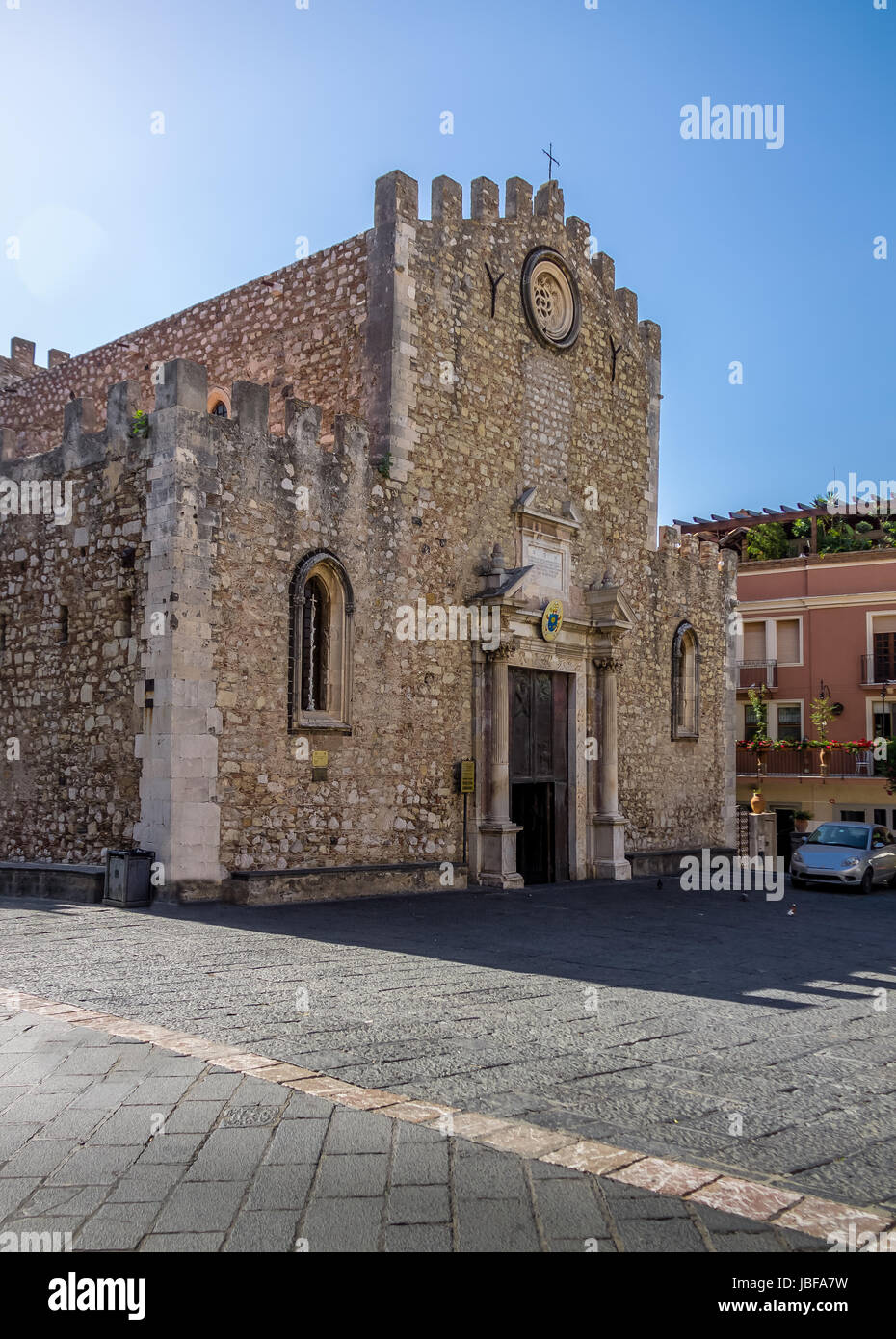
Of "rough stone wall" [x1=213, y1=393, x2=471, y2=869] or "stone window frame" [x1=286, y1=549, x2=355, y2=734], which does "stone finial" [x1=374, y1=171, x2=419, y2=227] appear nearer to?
"rough stone wall" [x1=213, y1=393, x2=471, y2=869]

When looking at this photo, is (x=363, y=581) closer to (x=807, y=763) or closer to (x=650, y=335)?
(x=650, y=335)

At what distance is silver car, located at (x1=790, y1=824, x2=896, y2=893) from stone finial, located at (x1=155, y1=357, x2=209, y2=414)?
505 inches

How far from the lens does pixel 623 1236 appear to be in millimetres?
3354

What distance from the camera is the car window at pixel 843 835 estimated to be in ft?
65.2

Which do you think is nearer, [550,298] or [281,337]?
[281,337]

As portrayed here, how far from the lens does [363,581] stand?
14.6m

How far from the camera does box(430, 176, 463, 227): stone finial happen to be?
638 inches

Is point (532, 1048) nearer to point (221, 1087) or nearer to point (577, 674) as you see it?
point (221, 1087)

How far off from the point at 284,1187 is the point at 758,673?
31933 millimetres

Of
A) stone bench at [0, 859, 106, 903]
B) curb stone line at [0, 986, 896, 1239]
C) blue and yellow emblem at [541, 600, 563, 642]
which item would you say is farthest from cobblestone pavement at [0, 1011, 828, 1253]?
blue and yellow emblem at [541, 600, 563, 642]

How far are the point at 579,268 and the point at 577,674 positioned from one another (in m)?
7.27

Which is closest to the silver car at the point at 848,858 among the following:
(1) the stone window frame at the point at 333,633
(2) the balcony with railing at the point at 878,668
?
(1) the stone window frame at the point at 333,633

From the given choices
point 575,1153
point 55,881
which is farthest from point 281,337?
point 575,1153

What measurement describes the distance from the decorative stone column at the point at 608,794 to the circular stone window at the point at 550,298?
564cm
